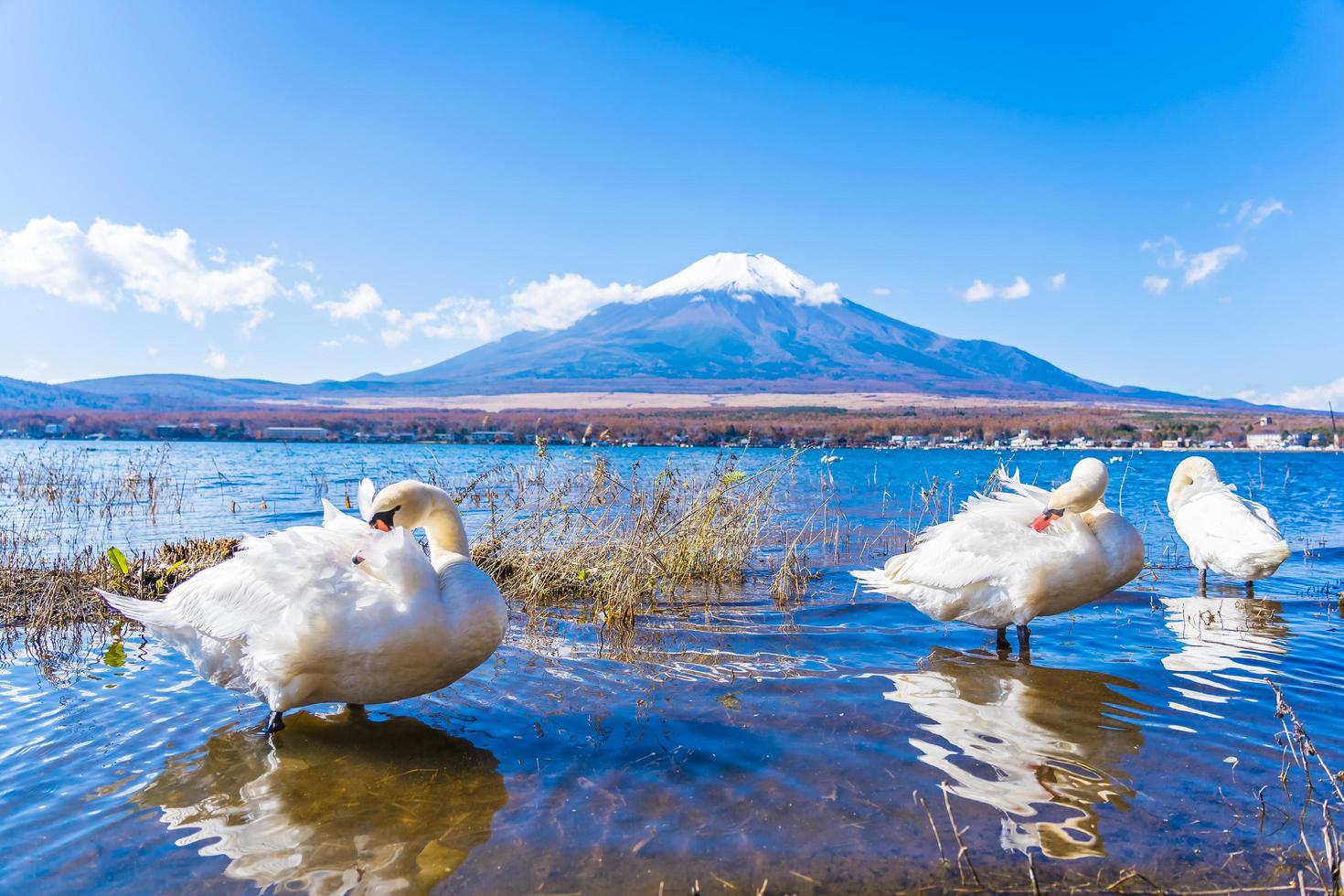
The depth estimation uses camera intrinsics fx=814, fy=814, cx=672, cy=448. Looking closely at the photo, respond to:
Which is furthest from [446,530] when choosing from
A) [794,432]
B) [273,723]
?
[794,432]

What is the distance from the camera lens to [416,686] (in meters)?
5.61

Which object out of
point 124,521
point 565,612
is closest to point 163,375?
point 124,521

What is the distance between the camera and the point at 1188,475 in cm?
1335

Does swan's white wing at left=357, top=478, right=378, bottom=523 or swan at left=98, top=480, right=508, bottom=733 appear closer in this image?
swan at left=98, top=480, right=508, bottom=733

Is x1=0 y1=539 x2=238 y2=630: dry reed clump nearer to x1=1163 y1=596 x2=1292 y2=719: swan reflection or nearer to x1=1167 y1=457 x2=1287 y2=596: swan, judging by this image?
x1=1163 y1=596 x2=1292 y2=719: swan reflection

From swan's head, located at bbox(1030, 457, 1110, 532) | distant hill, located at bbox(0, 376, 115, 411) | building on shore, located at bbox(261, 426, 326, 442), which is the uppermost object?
distant hill, located at bbox(0, 376, 115, 411)

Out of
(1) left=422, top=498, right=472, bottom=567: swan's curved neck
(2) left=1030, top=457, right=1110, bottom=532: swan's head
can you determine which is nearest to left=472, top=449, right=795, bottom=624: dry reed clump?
(1) left=422, top=498, right=472, bottom=567: swan's curved neck

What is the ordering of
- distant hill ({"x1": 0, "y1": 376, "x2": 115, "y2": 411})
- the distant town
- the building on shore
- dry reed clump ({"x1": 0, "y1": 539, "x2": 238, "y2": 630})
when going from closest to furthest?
dry reed clump ({"x1": 0, "y1": 539, "x2": 238, "y2": 630}), the distant town, the building on shore, distant hill ({"x1": 0, "y1": 376, "x2": 115, "y2": 411})

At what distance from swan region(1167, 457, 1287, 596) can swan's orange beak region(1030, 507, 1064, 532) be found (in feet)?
15.9

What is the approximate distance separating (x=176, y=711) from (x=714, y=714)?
168 inches

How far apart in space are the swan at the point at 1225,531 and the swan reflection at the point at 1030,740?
5.11 meters

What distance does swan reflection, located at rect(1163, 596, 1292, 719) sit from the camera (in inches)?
279

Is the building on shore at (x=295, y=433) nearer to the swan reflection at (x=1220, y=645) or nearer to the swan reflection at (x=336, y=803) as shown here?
the swan reflection at (x=336, y=803)

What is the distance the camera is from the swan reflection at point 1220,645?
7090 millimetres
